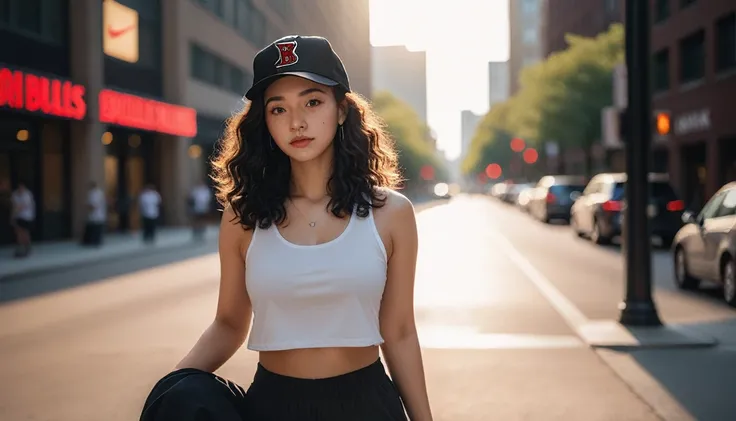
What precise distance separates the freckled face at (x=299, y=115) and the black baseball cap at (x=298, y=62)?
0.05m

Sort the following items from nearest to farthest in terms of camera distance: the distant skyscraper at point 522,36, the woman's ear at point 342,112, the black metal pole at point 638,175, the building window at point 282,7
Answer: the woman's ear at point 342,112
the black metal pole at point 638,175
the building window at point 282,7
the distant skyscraper at point 522,36

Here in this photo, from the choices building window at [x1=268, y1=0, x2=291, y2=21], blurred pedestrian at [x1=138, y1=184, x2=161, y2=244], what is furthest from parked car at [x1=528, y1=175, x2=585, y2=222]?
building window at [x1=268, y1=0, x2=291, y2=21]

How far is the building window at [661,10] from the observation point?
38281 mm

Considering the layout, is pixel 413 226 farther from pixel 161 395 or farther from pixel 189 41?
pixel 189 41

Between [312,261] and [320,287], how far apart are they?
0.07m

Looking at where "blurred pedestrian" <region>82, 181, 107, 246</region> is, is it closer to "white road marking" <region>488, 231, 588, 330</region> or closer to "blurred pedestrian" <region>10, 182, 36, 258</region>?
"blurred pedestrian" <region>10, 182, 36, 258</region>

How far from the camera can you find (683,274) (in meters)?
13.8

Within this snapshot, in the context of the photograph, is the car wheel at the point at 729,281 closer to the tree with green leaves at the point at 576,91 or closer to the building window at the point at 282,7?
the tree with green leaves at the point at 576,91

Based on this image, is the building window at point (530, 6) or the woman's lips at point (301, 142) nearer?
the woman's lips at point (301, 142)

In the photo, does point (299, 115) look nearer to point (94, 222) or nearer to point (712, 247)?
point (712, 247)

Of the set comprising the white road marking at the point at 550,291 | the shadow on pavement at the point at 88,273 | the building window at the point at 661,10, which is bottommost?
the shadow on pavement at the point at 88,273

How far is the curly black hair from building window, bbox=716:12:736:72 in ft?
99.2

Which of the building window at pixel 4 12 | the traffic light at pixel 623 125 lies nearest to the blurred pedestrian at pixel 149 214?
the building window at pixel 4 12

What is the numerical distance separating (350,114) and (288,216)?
1.16 feet
